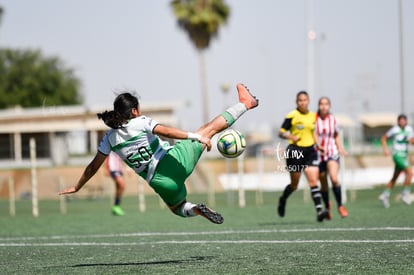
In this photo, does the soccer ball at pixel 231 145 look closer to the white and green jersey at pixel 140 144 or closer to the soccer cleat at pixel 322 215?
the white and green jersey at pixel 140 144

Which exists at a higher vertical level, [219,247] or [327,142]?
[327,142]

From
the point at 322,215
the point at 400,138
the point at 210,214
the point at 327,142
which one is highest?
the point at 327,142

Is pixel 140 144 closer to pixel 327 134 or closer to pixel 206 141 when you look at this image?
pixel 206 141

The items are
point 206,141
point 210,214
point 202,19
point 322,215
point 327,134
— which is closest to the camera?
point 206,141

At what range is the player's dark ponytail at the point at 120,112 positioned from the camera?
10.3 meters

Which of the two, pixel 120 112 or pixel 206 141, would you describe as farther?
pixel 120 112

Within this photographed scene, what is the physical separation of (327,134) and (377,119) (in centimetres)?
6770

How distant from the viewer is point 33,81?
92.6 meters

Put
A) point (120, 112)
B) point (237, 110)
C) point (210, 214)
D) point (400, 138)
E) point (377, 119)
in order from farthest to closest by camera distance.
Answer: point (377, 119)
point (400, 138)
point (237, 110)
point (120, 112)
point (210, 214)

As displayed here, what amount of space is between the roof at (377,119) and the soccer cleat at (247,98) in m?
70.9

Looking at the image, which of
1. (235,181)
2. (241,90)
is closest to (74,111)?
(235,181)

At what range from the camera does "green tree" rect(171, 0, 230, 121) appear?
64.2 metres

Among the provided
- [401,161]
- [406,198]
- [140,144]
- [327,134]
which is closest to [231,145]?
[140,144]

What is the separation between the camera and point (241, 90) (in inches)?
437
